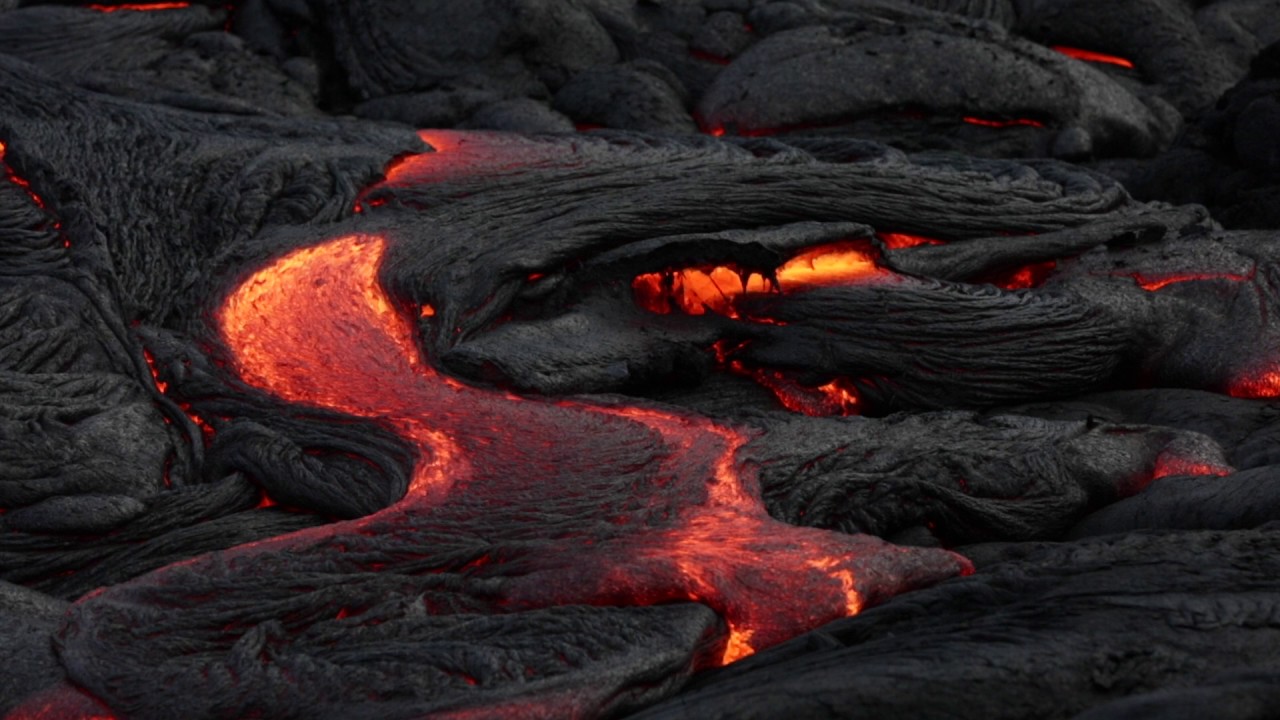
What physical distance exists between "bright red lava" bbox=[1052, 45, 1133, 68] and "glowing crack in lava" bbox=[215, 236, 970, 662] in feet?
20.7

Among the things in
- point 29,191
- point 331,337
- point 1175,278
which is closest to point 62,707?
point 331,337

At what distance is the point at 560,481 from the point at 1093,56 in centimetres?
743

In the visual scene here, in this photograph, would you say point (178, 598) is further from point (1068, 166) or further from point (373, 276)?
point (1068, 166)

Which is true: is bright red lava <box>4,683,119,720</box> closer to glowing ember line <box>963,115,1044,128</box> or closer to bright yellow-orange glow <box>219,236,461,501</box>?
bright yellow-orange glow <box>219,236,461,501</box>

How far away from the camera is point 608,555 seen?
4.30m

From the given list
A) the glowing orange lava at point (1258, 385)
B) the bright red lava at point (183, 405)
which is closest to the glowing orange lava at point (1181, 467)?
the glowing orange lava at point (1258, 385)

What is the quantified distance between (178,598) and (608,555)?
3.97 feet

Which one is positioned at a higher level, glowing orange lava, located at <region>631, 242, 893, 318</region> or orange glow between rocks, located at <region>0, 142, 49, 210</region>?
orange glow between rocks, located at <region>0, 142, 49, 210</region>

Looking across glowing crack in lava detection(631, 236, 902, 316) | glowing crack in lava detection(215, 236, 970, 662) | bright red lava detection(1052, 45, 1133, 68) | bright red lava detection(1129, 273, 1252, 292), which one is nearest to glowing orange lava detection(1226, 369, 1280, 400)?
bright red lava detection(1129, 273, 1252, 292)

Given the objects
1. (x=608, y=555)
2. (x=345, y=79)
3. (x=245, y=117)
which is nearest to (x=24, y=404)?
(x=608, y=555)

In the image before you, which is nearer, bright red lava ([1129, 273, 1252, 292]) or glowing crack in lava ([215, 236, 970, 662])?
glowing crack in lava ([215, 236, 970, 662])

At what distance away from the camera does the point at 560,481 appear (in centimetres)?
500

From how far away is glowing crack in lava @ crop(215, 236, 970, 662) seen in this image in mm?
4145

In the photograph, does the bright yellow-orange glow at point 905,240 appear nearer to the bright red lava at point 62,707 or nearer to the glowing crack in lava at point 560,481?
the glowing crack in lava at point 560,481
